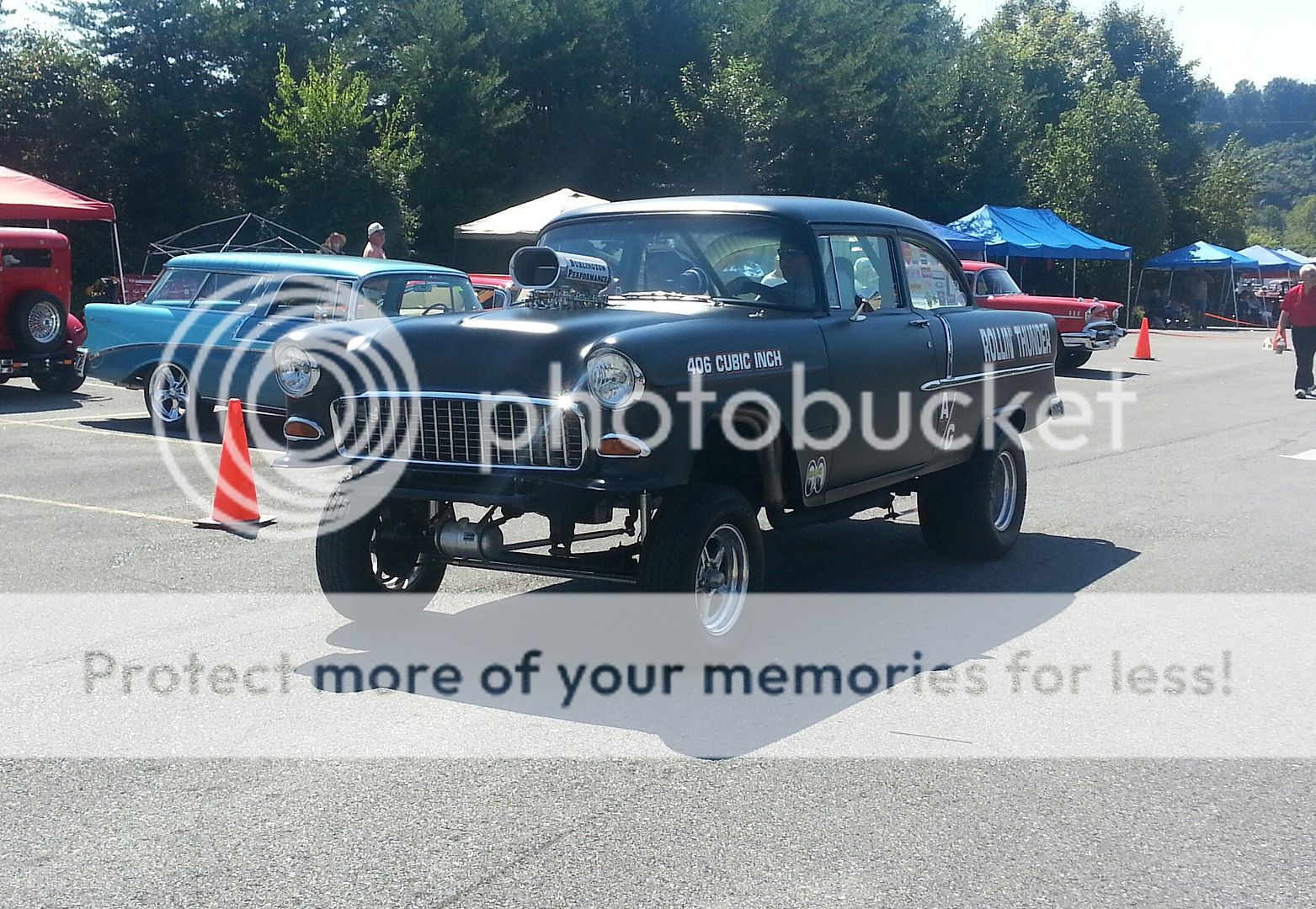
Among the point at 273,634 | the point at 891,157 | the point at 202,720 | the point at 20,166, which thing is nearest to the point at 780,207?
the point at 273,634

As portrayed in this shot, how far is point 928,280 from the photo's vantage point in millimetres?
7531

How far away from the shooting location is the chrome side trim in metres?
7.14

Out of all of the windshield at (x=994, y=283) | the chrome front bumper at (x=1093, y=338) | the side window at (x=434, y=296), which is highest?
the windshield at (x=994, y=283)

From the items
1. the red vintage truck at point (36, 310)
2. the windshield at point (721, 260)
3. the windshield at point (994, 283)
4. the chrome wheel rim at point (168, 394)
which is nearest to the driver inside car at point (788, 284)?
the windshield at point (721, 260)

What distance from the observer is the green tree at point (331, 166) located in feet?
90.9

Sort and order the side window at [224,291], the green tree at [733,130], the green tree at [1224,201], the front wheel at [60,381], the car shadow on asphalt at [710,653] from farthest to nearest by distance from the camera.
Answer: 1. the green tree at [1224,201]
2. the green tree at [733,130]
3. the front wheel at [60,381]
4. the side window at [224,291]
5. the car shadow on asphalt at [710,653]

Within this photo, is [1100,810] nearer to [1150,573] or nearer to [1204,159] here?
[1150,573]

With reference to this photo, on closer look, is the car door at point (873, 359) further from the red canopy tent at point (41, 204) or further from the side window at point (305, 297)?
the red canopy tent at point (41, 204)

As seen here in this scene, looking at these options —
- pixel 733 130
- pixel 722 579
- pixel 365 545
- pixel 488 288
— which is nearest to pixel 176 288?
pixel 488 288

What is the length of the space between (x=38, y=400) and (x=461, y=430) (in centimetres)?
1189

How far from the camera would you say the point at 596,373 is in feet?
17.1

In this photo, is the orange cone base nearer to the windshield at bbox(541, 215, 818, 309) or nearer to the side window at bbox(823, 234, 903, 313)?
the windshield at bbox(541, 215, 818, 309)

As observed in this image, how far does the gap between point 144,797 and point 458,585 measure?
299cm

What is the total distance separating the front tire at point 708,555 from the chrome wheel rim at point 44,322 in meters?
12.1
